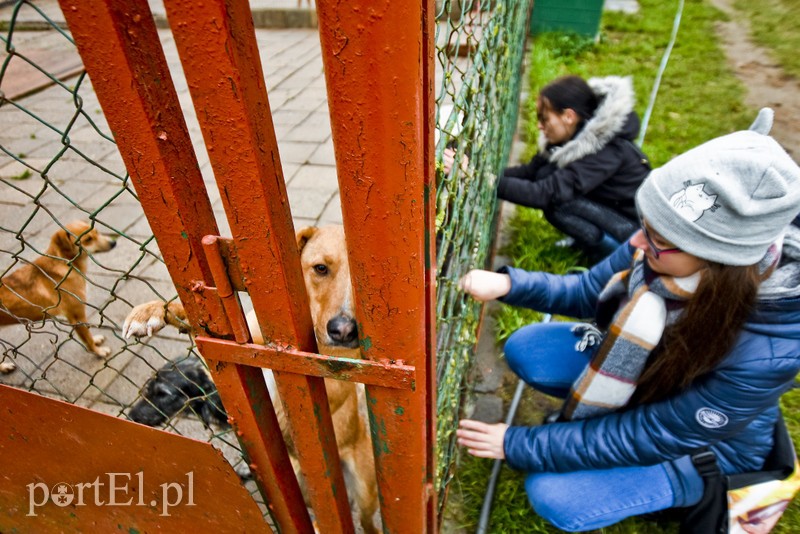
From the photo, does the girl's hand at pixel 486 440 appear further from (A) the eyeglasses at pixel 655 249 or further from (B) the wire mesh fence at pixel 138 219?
(A) the eyeglasses at pixel 655 249

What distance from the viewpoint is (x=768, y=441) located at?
6.54 ft

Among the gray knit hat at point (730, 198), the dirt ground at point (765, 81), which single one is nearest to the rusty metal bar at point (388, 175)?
the gray knit hat at point (730, 198)

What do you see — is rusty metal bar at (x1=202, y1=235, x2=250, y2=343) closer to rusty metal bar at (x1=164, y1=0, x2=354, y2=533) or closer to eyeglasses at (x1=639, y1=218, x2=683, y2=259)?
rusty metal bar at (x1=164, y1=0, x2=354, y2=533)

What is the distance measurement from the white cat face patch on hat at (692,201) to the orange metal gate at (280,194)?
1.03 m

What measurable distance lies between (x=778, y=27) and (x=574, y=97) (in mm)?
7885

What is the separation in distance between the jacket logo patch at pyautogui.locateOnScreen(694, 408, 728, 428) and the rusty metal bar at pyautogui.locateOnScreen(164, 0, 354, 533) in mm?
1419

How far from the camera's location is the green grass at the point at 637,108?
2.40m

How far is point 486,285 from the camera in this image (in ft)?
7.72

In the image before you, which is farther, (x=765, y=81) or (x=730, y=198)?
(x=765, y=81)

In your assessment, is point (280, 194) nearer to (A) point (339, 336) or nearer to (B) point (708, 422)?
(A) point (339, 336)

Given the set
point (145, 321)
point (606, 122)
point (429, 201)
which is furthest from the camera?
point (606, 122)

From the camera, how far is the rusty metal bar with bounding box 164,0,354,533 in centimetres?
68

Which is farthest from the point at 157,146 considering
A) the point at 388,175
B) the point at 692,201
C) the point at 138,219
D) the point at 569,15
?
the point at 569,15

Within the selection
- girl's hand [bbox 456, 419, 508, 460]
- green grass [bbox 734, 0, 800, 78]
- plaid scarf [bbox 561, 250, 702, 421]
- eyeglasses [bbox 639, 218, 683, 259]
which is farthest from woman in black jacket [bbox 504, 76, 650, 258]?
green grass [bbox 734, 0, 800, 78]
